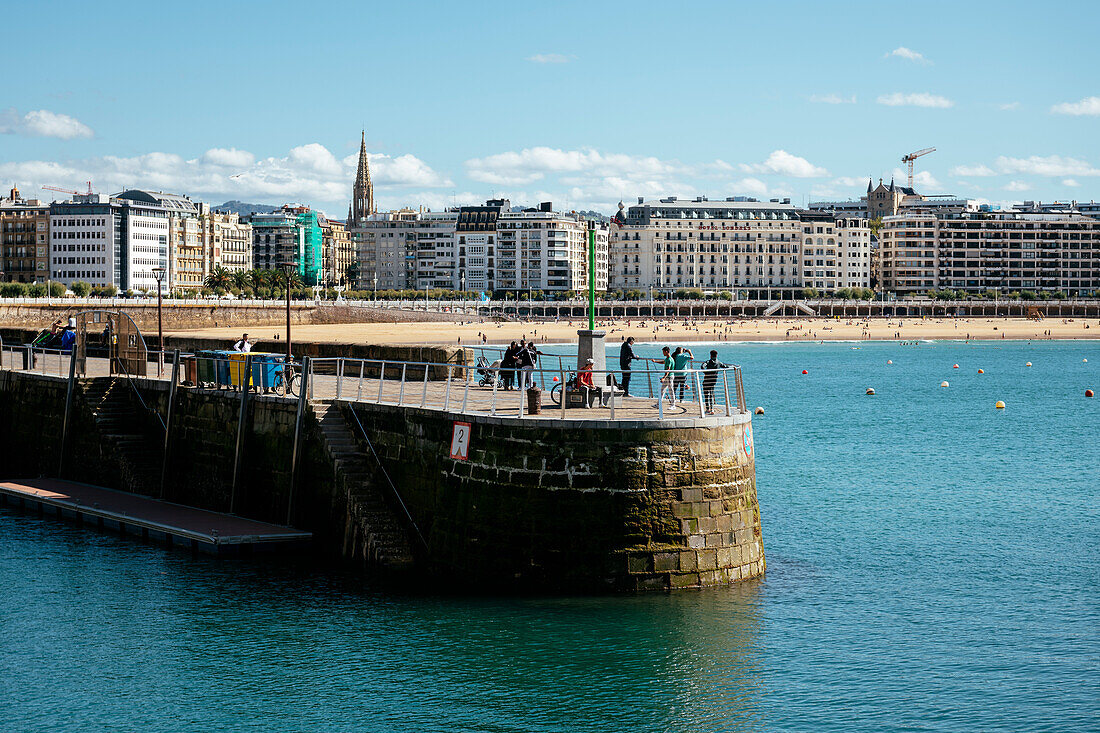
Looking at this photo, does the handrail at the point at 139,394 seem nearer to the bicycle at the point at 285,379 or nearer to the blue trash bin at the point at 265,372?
the blue trash bin at the point at 265,372

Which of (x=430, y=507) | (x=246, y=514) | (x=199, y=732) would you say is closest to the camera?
(x=199, y=732)

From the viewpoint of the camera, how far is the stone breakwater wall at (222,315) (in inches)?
4250

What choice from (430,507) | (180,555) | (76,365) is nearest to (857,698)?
(430,507)

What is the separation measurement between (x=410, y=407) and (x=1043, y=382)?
88.1 m

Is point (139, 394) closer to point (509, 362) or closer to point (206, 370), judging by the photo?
point (206, 370)

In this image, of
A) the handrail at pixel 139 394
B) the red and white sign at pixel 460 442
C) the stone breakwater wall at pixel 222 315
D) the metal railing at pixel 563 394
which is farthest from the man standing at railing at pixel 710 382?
the stone breakwater wall at pixel 222 315

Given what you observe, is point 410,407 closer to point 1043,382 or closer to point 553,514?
point 553,514

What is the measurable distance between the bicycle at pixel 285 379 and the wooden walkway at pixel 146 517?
10.8ft

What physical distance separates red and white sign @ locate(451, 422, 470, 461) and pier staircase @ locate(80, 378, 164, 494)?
46.9ft

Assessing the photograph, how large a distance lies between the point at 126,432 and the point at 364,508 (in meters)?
13.2

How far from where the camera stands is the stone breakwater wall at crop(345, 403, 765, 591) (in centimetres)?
2389

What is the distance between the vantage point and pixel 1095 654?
23.4m

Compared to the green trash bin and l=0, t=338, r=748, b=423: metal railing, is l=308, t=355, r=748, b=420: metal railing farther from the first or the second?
the green trash bin

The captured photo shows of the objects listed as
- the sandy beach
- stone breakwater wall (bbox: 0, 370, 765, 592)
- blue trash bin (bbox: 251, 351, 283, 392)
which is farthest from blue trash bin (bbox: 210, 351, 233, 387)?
the sandy beach
